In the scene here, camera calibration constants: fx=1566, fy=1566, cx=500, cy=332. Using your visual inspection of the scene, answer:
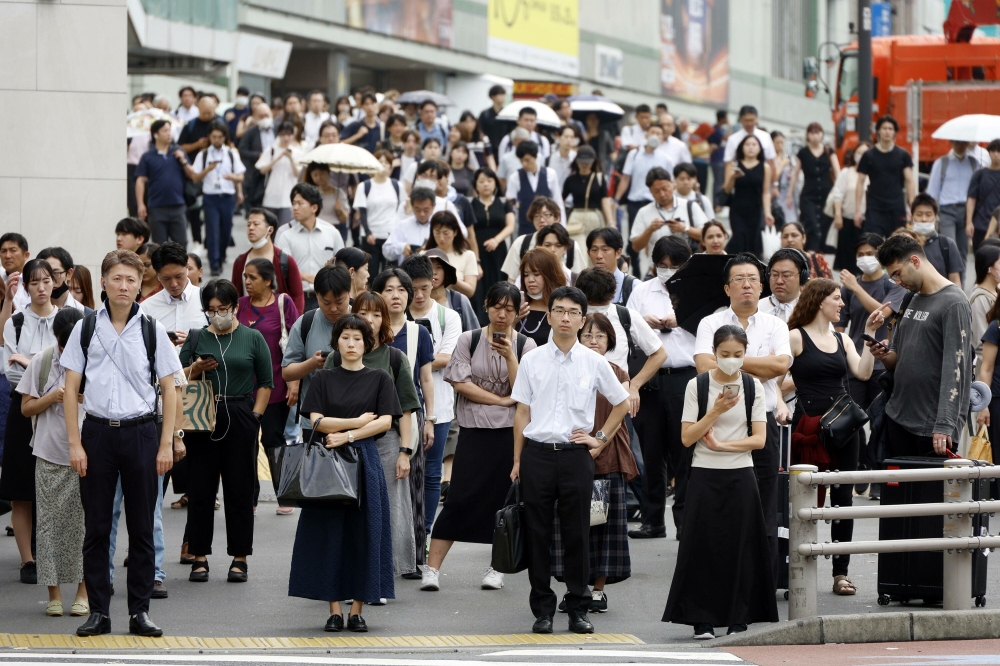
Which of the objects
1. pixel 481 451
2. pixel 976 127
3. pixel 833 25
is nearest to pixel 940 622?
pixel 481 451

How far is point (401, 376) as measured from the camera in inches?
356

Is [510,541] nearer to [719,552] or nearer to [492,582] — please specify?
[719,552]

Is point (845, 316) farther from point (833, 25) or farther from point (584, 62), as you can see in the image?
point (833, 25)

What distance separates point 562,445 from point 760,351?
4.55 ft

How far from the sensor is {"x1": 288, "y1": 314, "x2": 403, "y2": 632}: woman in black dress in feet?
27.6

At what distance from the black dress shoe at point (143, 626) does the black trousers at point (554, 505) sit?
2.00 m

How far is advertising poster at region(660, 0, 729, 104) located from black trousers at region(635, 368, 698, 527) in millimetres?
57902

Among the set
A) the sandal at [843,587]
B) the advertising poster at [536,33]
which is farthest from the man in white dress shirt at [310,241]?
the advertising poster at [536,33]

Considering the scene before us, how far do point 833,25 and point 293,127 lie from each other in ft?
219

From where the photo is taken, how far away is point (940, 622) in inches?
329

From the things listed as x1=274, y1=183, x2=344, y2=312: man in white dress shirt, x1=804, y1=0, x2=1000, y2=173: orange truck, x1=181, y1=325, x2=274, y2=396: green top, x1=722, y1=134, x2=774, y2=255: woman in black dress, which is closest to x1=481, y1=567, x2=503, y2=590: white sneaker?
x1=181, y1=325, x2=274, y2=396: green top

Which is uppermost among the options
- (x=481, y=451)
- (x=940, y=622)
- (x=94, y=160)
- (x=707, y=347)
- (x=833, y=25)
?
(x=833, y=25)

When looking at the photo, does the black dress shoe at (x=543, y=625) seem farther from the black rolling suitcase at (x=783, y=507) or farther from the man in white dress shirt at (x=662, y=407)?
the man in white dress shirt at (x=662, y=407)

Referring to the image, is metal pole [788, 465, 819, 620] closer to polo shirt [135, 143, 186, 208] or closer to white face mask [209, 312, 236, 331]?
white face mask [209, 312, 236, 331]
